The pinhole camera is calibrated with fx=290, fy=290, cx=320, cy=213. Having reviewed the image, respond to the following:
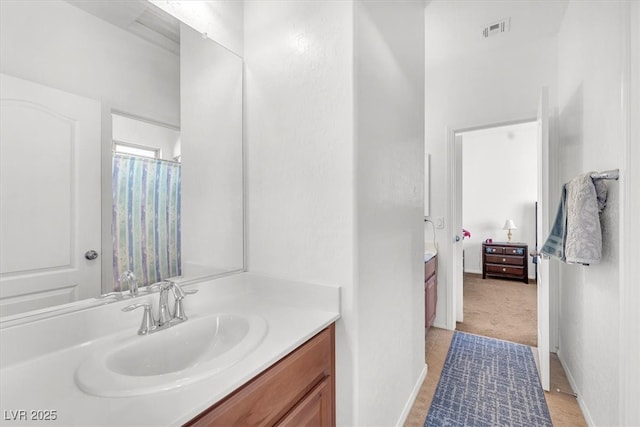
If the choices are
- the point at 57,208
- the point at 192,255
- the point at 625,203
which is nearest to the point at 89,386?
the point at 57,208

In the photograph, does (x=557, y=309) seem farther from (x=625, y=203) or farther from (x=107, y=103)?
(x=107, y=103)

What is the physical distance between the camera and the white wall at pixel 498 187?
509 centimetres

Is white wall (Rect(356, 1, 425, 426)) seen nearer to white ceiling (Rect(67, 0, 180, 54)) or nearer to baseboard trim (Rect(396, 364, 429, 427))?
baseboard trim (Rect(396, 364, 429, 427))

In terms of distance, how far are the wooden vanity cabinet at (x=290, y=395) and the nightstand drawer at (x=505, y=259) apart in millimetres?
4770

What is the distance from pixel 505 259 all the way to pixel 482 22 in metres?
3.89

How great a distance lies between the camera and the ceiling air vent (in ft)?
7.52

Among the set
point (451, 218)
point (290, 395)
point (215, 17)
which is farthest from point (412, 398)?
point (215, 17)

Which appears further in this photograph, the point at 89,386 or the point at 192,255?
the point at 192,255

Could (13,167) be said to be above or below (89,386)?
above

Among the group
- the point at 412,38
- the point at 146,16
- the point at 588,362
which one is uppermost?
the point at 412,38

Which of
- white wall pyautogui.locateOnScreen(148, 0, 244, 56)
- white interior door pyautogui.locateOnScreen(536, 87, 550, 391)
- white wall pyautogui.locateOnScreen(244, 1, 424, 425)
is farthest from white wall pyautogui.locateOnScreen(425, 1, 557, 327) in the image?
white wall pyautogui.locateOnScreen(148, 0, 244, 56)

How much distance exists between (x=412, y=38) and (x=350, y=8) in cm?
86

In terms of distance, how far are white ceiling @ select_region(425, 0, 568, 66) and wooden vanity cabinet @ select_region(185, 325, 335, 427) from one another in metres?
2.39

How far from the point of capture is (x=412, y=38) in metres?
1.83
